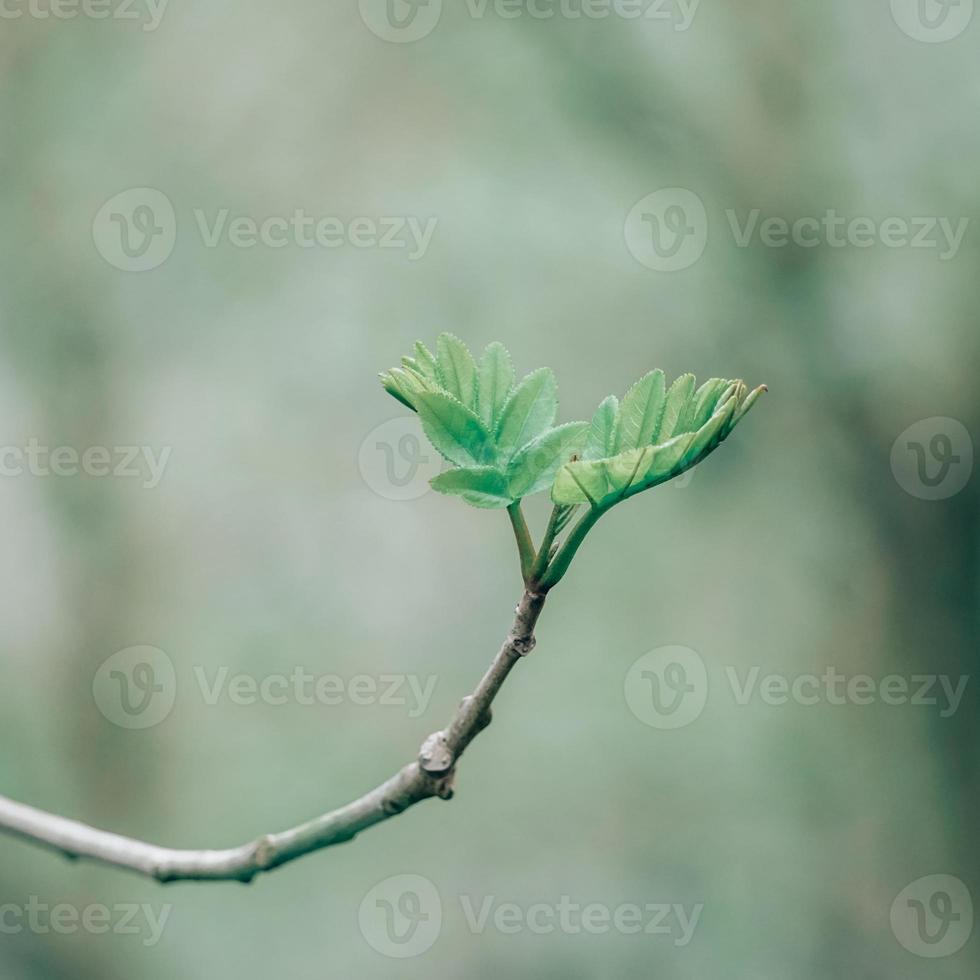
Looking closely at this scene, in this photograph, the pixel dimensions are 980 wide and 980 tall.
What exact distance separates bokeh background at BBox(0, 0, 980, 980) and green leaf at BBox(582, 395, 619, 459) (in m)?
2.06

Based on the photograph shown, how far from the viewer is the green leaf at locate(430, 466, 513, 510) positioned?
1.83ft

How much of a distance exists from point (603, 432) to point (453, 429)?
0.27ft

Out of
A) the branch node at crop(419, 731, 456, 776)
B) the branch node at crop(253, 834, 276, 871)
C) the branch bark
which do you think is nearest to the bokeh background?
the branch bark

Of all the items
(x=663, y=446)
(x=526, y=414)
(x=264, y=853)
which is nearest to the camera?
(x=663, y=446)

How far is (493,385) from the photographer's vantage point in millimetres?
587

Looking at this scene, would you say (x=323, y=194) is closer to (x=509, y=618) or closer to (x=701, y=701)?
(x=509, y=618)

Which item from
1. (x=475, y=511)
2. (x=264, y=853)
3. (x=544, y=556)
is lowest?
(x=264, y=853)

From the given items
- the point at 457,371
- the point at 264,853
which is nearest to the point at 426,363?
the point at 457,371

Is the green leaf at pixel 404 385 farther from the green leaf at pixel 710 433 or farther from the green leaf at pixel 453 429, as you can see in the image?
the green leaf at pixel 710 433

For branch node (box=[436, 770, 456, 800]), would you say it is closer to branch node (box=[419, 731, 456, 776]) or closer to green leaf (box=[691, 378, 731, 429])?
branch node (box=[419, 731, 456, 776])

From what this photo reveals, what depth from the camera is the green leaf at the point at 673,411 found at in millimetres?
534

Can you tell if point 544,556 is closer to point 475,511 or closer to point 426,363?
point 426,363

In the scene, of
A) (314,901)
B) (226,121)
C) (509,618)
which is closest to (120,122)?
(226,121)

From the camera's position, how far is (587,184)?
8.86 ft
